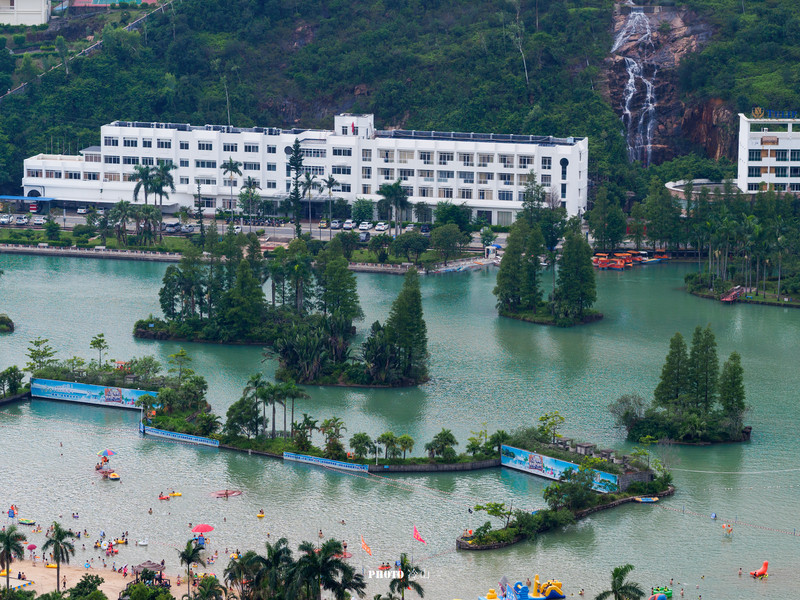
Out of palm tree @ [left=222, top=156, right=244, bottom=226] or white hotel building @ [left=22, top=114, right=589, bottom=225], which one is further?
palm tree @ [left=222, top=156, right=244, bottom=226]

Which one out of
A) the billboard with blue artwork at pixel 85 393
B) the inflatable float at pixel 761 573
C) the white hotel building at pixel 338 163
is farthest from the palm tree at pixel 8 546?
the white hotel building at pixel 338 163

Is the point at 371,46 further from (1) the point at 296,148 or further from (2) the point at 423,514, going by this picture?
(2) the point at 423,514

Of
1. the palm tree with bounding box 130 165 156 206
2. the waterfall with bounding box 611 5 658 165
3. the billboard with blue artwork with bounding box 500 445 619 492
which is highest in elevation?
the waterfall with bounding box 611 5 658 165

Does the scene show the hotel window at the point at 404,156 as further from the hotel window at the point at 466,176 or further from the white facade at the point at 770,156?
the white facade at the point at 770,156

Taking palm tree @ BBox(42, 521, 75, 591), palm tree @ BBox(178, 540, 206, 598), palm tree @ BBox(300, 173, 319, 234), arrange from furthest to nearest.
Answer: palm tree @ BBox(300, 173, 319, 234), palm tree @ BBox(178, 540, 206, 598), palm tree @ BBox(42, 521, 75, 591)

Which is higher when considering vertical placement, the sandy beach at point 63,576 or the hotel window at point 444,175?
the hotel window at point 444,175

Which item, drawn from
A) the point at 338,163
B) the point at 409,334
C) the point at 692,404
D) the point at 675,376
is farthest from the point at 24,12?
the point at 692,404

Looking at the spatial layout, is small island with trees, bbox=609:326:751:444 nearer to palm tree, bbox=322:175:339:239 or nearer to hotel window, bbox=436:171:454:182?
palm tree, bbox=322:175:339:239

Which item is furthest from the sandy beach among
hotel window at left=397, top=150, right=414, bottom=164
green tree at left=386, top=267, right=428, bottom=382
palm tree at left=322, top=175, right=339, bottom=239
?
hotel window at left=397, top=150, right=414, bottom=164
